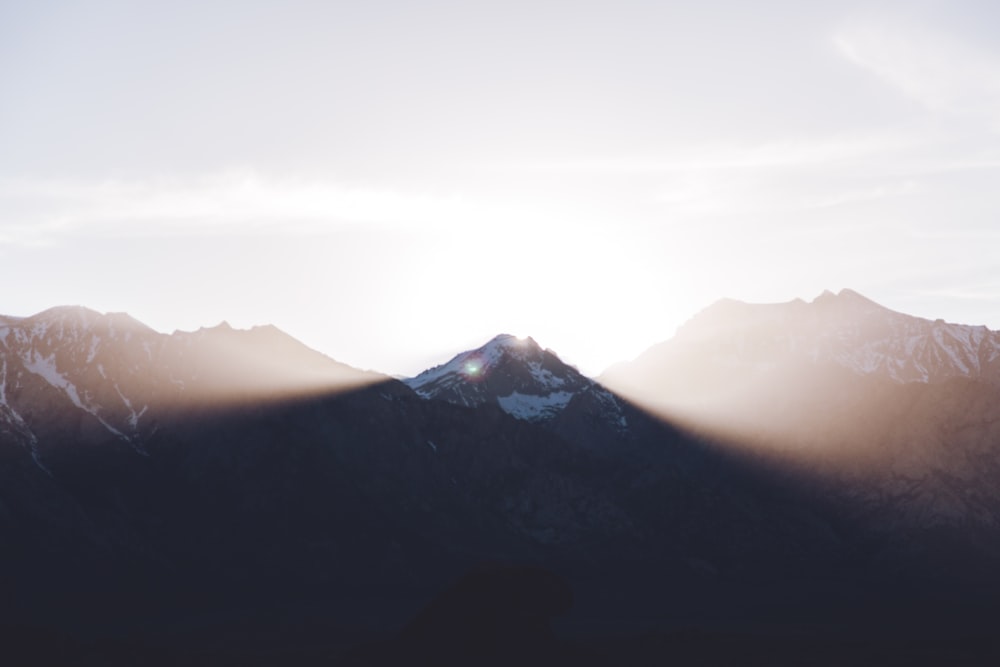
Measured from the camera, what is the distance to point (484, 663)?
199 m

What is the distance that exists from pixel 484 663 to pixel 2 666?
2778 inches

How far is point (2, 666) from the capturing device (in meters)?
199
